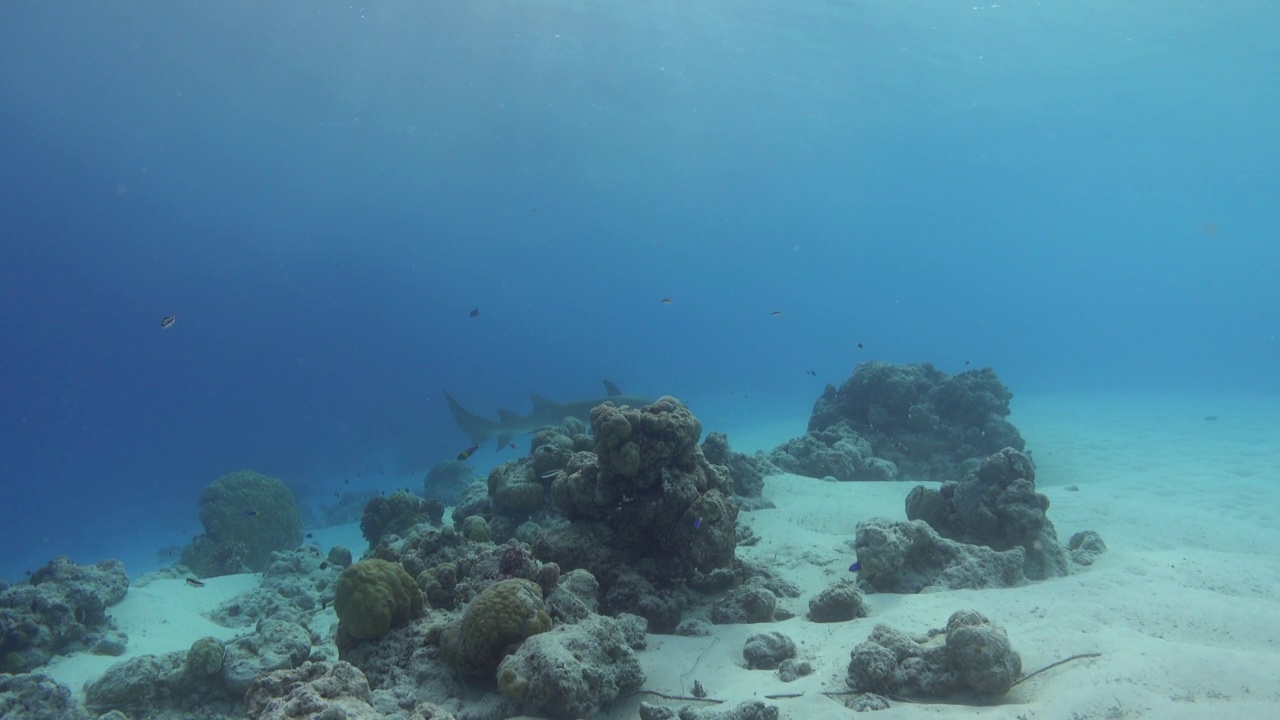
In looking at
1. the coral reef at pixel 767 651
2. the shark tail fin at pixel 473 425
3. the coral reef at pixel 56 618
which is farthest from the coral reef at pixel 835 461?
the shark tail fin at pixel 473 425

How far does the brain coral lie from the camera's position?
50.0ft

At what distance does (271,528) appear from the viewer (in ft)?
53.1

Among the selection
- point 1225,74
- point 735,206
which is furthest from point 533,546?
point 735,206

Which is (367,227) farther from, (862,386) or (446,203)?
(862,386)

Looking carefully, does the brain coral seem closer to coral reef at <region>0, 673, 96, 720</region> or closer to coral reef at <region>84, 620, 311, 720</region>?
coral reef at <region>84, 620, 311, 720</region>

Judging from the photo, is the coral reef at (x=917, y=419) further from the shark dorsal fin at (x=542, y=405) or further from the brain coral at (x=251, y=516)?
the brain coral at (x=251, y=516)

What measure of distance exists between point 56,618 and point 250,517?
28.9ft

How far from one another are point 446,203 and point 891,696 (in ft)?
322

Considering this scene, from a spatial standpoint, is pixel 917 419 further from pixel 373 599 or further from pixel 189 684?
Result: pixel 189 684

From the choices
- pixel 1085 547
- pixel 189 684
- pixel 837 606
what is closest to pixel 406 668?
pixel 189 684

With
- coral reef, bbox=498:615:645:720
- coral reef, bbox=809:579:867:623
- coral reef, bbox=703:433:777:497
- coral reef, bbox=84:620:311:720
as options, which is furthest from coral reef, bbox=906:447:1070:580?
coral reef, bbox=84:620:311:720

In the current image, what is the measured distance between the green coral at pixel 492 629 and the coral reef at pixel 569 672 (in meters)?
0.15

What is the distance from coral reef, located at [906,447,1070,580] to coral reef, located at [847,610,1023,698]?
3.73 metres

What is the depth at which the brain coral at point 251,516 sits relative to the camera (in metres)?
15.2
